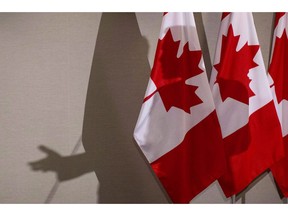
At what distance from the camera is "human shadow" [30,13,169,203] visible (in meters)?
1.78

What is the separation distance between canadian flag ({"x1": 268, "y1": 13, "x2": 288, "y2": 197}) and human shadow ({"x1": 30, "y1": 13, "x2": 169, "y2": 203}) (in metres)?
0.72

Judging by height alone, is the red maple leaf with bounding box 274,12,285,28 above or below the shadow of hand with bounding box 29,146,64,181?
above

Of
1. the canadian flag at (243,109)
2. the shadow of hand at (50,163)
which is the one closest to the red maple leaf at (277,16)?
the canadian flag at (243,109)

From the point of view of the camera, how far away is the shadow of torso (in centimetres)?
179

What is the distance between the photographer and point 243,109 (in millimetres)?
1646

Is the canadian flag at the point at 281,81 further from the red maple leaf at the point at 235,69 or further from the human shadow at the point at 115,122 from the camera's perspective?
the human shadow at the point at 115,122

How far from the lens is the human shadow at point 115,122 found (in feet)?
5.85

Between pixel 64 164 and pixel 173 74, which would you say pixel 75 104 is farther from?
pixel 173 74

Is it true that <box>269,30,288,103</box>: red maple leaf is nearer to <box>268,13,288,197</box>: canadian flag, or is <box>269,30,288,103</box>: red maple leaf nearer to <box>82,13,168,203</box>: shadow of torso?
<box>268,13,288,197</box>: canadian flag

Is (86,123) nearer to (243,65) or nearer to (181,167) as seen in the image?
(181,167)

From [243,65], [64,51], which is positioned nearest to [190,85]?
[243,65]

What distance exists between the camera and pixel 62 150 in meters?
1.78

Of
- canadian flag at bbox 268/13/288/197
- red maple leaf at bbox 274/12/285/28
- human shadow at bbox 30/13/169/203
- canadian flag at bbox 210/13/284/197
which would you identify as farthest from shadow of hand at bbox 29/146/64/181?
red maple leaf at bbox 274/12/285/28

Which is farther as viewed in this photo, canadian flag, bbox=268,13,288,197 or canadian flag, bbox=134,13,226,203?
canadian flag, bbox=268,13,288,197
